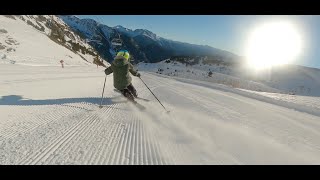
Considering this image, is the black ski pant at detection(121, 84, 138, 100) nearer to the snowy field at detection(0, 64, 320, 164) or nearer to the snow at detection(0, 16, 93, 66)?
the snowy field at detection(0, 64, 320, 164)

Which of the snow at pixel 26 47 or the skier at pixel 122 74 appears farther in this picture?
the snow at pixel 26 47

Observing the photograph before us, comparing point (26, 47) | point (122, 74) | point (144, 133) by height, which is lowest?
point (144, 133)

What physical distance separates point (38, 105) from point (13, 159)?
431 centimetres

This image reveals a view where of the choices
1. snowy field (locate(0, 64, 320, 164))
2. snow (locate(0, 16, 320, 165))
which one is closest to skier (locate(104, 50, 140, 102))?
snow (locate(0, 16, 320, 165))

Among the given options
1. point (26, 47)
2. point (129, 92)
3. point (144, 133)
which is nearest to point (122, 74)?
point (129, 92)

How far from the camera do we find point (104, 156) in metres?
4.20

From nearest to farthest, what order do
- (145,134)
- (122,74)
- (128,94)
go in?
(145,134) < (128,94) < (122,74)

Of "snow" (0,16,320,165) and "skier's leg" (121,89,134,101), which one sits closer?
"snow" (0,16,320,165)

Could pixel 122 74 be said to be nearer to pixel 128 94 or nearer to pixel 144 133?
pixel 128 94

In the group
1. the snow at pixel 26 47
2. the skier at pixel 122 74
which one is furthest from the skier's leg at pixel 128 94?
the snow at pixel 26 47

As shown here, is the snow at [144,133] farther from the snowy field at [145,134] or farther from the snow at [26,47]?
the snow at [26,47]

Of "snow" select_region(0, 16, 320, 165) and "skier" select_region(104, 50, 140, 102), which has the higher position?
"skier" select_region(104, 50, 140, 102)

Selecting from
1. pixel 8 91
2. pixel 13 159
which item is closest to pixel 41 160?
pixel 13 159

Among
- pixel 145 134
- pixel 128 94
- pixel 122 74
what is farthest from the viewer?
pixel 122 74
